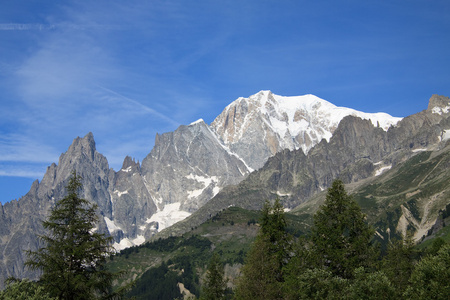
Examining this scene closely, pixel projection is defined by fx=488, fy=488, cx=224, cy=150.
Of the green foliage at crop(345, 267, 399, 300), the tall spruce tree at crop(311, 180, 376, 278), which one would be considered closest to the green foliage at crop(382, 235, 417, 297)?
the tall spruce tree at crop(311, 180, 376, 278)

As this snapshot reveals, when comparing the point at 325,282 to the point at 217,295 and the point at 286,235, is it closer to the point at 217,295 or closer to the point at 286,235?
the point at 286,235

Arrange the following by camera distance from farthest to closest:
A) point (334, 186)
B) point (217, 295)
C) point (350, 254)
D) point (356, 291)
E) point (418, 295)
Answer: point (217, 295)
point (334, 186)
point (350, 254)
point (418, 295)
point (356, 291)

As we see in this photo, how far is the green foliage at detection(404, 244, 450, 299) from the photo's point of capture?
48.3 metres

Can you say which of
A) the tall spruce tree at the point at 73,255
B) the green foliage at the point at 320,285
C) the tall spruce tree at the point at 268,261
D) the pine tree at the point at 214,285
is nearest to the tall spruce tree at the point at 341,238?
the green foliage at the point at 320,285

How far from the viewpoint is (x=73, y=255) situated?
133ft

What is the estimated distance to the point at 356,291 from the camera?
46.4 metres

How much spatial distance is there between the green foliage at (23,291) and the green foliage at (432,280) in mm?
33965

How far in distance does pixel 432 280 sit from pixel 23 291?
39.2 meters

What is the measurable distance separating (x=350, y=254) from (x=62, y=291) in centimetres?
3025

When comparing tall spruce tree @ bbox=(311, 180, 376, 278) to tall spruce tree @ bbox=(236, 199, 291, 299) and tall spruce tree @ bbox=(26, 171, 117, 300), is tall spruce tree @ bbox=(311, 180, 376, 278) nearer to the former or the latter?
tall spruce tree @ bbox=(236, 199, 291, 299)

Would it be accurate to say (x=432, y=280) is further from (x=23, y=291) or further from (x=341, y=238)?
(x=23, y=291)

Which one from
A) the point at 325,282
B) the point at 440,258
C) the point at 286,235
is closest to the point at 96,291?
the point at 325,282

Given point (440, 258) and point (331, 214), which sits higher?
point (331, 214)

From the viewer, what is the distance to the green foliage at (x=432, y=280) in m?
48.3
